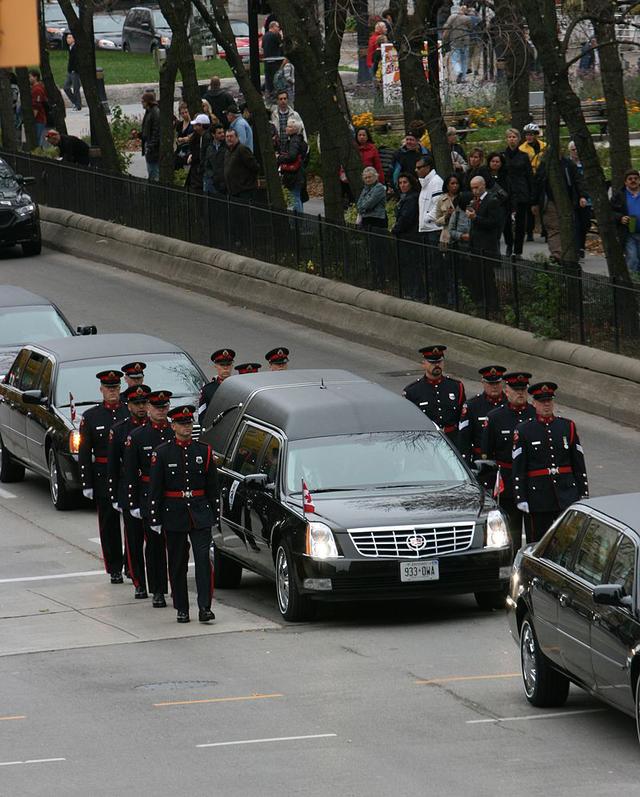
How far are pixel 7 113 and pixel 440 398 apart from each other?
28.1 metres

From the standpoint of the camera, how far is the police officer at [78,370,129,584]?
16.7 metres

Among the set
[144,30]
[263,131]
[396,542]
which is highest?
[144,30]

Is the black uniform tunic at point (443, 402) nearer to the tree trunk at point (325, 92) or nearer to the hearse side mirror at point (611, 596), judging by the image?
the hearse side mirror at point (611, 596)

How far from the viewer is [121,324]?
96.0ft

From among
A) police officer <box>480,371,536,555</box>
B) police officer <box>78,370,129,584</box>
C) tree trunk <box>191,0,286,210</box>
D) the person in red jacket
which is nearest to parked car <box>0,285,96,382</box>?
police officer <box>78,370,129,584</box>

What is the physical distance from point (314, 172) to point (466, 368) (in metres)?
16.1

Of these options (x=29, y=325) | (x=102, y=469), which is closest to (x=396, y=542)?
(x=102, y=469)

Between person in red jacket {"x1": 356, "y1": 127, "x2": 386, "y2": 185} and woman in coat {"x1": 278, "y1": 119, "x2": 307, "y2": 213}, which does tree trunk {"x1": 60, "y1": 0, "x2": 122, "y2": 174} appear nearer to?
woman in coat {"x1": 278, "y1": 119, "x2": 307, "y2": 213}

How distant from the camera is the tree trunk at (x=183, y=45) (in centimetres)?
3475

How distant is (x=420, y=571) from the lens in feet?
46.5

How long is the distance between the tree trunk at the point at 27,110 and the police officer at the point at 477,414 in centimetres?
2862

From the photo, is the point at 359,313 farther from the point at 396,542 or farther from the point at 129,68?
the point at 129,68

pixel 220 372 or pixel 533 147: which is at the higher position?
pixel 533 147

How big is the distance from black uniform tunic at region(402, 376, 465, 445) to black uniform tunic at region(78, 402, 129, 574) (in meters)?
2.86
